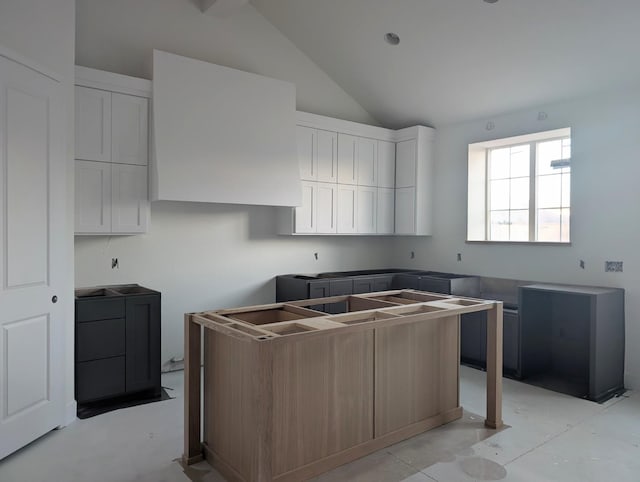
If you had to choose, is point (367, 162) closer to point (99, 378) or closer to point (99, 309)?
point (99, 309)

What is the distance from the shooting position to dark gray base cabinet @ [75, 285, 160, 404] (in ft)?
11.3

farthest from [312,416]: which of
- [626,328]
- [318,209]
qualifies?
[626,328]

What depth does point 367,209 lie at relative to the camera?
565 cm

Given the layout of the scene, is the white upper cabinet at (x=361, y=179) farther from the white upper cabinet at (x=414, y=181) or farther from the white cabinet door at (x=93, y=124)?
the white cabinet door at (x=93, y=124)

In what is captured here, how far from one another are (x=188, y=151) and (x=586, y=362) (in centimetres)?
422

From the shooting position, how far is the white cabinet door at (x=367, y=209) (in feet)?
18.3

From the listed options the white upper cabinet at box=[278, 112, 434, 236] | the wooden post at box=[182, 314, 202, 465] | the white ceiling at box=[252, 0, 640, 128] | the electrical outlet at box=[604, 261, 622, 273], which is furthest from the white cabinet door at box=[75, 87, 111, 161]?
the electrical outlet at box=[604, 261, 622, 273]

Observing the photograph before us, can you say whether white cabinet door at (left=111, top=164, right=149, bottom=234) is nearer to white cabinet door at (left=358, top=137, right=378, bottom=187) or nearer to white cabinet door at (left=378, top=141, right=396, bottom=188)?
white cabinet door at (left=358, top=137, right=378, bottom=187)

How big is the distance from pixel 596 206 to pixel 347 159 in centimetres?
266

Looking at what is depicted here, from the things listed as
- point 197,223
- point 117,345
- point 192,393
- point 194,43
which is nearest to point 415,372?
point 192,393

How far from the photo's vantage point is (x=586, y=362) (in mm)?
4332

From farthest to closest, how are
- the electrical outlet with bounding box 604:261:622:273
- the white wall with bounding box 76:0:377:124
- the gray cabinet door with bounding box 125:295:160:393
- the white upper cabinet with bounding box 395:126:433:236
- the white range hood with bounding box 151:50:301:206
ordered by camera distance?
the white upper cabinet with bounding box 395:126:433:236 < the electrical outlet with bounding box 604:261:622:273 < the white wall with bounding box 76:0:377:124 < the white range hood with bounding box 151:50:301:206 < the gray cabinet door with bounding box 125:295:160:393

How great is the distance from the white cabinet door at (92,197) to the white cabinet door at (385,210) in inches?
126

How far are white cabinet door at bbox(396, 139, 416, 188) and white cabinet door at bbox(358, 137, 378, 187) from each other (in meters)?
0.37
